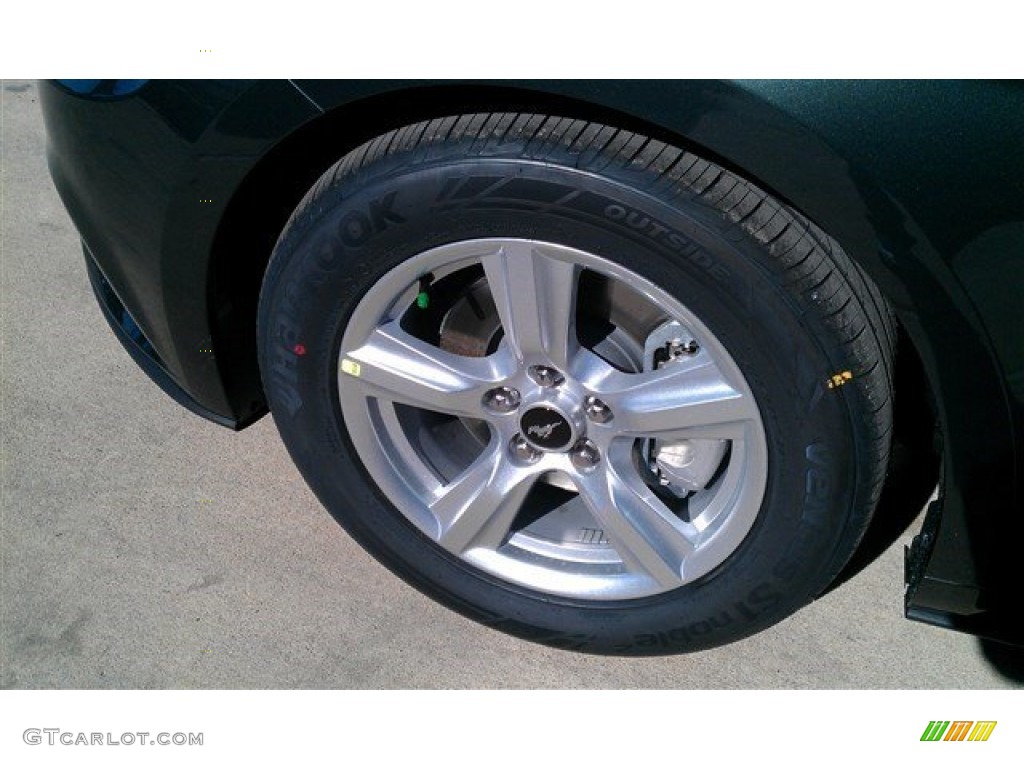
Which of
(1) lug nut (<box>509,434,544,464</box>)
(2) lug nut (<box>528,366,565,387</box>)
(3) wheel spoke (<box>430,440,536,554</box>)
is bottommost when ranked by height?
(3) wheel spoke (<box>430,440,536,554</box>)

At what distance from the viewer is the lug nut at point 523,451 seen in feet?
7.34

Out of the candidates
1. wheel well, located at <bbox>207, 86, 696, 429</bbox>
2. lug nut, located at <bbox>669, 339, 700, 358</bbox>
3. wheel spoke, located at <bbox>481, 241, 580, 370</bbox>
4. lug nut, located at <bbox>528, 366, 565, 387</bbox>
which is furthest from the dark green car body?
lug nut, located at <bbox>528, 366, 565, 387</bbox>

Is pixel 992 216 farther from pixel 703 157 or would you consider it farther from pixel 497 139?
pixel 497 139

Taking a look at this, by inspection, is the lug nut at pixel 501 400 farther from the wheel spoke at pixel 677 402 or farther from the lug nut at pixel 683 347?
the lug nut at pixel 683 347

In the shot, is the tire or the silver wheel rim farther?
the silver wheel rim

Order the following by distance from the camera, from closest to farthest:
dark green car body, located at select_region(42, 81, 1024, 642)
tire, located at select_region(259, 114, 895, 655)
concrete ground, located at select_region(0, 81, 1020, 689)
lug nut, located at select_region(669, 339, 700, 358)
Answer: dark green car body, located at select_region(42, 81, 1024, 642), tire, located at select_region(259, 114, 895, 655), lug nut, located at select_region(669, 339, 700, 358), concrete ground, located at select_region(0, 81, 1020, 689)

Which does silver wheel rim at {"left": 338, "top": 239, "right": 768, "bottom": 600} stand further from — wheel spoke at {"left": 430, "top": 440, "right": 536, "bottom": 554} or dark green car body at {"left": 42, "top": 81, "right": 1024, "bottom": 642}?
dark green car body at {"left": 42, "top": 81, "right": 1024, "bottom": 642}

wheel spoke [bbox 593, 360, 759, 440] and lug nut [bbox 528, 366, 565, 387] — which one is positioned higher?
wheel spoke [bbox 593, 360, 759, 440]

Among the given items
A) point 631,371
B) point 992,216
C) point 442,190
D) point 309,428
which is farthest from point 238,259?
point 992,216

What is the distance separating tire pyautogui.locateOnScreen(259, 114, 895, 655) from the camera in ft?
5.99

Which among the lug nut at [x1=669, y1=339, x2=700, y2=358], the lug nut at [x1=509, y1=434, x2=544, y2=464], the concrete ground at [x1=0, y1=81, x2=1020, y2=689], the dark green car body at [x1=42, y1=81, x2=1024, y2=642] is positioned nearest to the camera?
the dark green car body at [x1=42, y1=81, x2=1024, y2=642]

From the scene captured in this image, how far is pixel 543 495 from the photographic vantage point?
247 centimetres
